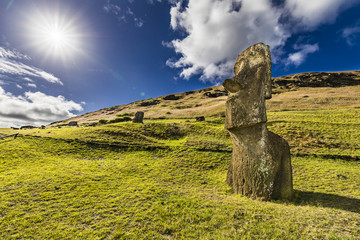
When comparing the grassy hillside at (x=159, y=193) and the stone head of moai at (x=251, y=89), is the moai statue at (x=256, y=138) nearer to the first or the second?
the stone head of moai at (x=251, y=89)

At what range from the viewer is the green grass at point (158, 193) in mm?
6070

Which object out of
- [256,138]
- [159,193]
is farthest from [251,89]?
[159,193]

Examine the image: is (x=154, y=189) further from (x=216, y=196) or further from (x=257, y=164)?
(x=257, y=164)

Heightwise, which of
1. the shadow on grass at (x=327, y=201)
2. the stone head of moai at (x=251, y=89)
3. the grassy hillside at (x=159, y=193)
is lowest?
the shadow on grass at (x=327, y=201)

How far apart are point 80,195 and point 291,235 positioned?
401 inches

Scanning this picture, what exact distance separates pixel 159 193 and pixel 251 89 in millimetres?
8381

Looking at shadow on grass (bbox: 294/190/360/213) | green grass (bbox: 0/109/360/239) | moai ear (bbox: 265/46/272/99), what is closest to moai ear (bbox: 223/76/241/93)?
moai ear (bbox: 265/46/272/99)

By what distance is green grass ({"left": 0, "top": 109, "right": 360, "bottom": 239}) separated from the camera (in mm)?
6070

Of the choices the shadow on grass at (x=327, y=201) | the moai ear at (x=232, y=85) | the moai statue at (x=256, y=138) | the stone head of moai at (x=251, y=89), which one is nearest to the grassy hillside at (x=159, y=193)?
the shadow on grass at (x=327, y=201)

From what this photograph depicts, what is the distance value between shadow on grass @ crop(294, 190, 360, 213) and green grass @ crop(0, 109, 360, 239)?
0.16 ft

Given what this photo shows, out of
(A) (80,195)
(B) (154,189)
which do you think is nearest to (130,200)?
(B) (154,189)

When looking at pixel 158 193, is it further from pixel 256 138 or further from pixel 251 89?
pixel 251 89

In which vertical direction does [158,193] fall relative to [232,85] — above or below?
below

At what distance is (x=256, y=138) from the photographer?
31.4 feet
